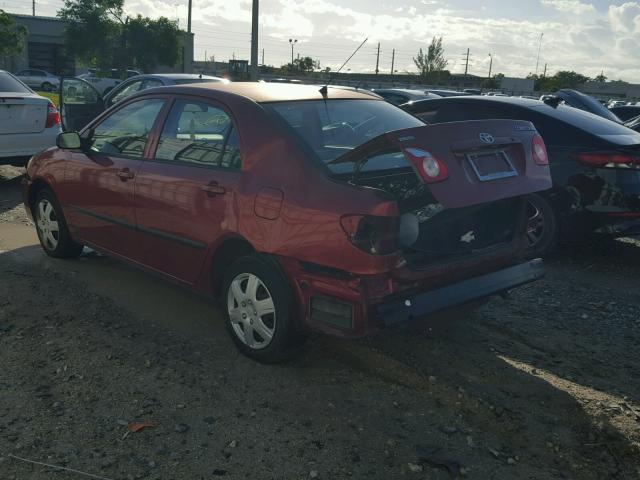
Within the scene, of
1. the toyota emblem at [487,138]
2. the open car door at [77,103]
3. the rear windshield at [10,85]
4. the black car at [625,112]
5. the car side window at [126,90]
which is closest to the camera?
the toyota emblem at [487,138]

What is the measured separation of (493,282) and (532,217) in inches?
33.5

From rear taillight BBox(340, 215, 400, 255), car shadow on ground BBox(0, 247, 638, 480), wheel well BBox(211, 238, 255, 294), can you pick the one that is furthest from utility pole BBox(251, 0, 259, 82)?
rear taillight BBox(340, 215, 400, 255)

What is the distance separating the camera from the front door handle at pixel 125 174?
467 centimetres

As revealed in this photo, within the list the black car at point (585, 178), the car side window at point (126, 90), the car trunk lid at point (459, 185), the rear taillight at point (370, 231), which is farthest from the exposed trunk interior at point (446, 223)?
the car side window at point (126, 90)

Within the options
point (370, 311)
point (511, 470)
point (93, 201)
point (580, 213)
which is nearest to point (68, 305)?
point (93, 201)

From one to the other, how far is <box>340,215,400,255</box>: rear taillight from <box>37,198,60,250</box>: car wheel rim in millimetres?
3632

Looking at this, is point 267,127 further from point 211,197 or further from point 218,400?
point 218,400

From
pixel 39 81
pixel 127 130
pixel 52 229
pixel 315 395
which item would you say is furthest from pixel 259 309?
pixel 39 81

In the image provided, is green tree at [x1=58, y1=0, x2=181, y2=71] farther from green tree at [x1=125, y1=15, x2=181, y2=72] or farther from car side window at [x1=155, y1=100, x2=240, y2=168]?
car side window at [x1=155, y1=100, x2=240, y2=168]

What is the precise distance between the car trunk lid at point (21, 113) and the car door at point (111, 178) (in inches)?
158

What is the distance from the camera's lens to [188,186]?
4141 millimetres

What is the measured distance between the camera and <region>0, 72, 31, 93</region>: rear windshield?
9.15 meters

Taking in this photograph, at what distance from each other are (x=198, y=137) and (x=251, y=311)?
1.29 m

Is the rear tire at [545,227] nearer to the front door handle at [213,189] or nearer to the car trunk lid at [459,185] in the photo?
the car trunk lid at [459,185]
